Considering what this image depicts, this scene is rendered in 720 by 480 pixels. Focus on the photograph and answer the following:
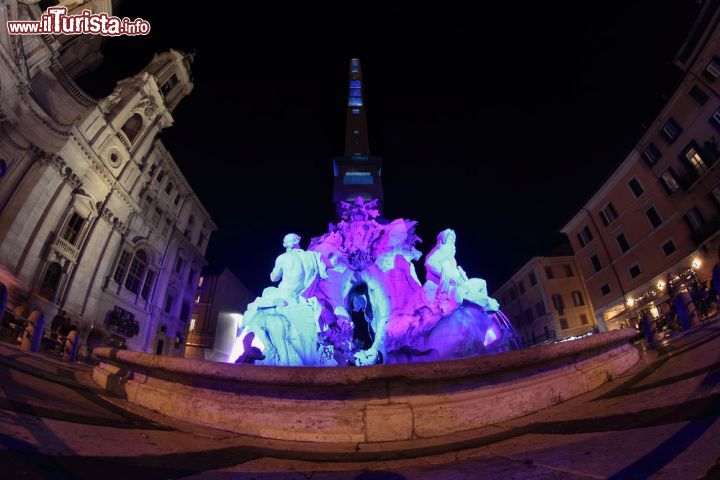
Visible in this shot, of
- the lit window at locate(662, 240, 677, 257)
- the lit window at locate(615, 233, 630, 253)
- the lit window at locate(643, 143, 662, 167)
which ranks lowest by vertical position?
the lit window at locate(662, 240, 677, 257)

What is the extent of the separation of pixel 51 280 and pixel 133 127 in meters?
13.7

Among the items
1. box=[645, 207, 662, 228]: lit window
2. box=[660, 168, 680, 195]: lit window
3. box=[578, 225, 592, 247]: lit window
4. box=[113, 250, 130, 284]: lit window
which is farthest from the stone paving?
box=[578, 225, 592, 247]: lit window

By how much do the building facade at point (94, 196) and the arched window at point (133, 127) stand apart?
0.09m

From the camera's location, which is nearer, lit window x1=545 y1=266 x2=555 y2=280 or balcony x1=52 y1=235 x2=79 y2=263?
balcony x1=52 y1=235 x2=79 y2=263

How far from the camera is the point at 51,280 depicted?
60.1 ft

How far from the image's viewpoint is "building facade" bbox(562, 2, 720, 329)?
763 inches

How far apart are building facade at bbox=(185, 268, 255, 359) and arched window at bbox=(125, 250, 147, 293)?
10.0 metres

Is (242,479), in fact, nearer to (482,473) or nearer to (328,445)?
(328,445)

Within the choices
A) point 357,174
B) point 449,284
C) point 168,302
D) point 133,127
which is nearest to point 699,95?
point 357,174

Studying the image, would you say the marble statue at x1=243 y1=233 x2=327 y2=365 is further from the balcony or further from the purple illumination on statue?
the balcony

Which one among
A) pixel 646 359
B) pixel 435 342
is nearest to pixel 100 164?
pixel 435 342

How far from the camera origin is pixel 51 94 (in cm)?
2172

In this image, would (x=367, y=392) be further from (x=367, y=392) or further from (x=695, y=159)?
(x=695, y=159)

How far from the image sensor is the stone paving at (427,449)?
1737 millimetres
